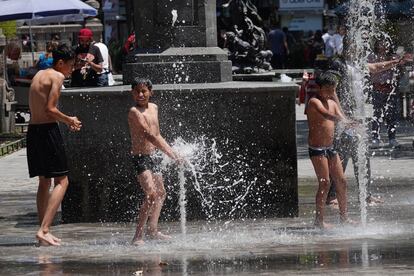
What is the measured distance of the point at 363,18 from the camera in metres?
17.6

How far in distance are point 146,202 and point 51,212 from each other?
864 mm

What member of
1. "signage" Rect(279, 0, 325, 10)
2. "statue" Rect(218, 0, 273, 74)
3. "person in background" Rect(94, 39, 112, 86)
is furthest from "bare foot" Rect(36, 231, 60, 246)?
"signage" Rect(279, 0, 325, 10)

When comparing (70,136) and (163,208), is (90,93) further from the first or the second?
(163,208)

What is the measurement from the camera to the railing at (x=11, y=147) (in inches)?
819

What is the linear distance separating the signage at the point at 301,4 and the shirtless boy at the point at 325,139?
39637 mm

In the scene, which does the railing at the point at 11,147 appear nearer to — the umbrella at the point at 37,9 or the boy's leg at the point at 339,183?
the umbrella at the point at 37,9

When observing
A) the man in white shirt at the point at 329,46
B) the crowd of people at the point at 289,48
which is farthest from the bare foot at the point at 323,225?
the crowd of people at the point at 289,48

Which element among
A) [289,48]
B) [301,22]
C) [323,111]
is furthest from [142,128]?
[301,22]

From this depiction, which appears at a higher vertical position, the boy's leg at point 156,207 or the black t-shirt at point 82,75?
the black t-shirt at point 82,75

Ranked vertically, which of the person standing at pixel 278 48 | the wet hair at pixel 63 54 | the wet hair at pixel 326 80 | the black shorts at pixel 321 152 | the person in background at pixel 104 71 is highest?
the wet hair at pixel 63 54

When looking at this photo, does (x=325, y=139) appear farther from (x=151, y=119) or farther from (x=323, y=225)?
(x=151, y=119)

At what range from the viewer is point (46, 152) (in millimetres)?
11648

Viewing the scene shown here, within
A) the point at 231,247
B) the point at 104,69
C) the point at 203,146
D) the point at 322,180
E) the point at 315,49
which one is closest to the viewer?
the point at 231,247

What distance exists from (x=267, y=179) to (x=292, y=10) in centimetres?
3954
